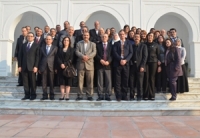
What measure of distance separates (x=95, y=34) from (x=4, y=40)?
5764 millimetres

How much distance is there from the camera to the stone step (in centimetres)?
559

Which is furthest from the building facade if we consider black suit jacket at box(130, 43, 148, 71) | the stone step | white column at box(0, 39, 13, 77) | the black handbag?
the stone step

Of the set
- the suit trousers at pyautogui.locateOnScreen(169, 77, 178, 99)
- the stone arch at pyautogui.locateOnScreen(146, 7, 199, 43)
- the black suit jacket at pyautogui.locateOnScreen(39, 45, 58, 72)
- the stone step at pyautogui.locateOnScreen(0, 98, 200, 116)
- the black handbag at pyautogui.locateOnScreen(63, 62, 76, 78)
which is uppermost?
the stone arch at pyautogui.locateOnScreen(146, 7, 199, 43)

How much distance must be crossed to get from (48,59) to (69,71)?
662mm

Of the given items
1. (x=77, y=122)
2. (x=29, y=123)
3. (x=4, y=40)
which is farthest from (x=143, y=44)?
(x=4, y=40)

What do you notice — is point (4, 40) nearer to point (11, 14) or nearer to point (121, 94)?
point (11, 14)

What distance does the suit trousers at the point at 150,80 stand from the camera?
6018mm

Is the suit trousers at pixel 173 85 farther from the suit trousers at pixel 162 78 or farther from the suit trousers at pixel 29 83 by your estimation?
the suit trousers at pixel 29 83

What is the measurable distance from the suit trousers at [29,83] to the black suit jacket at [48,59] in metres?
0.36

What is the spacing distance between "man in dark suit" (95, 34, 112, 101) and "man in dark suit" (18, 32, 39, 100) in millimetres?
1695

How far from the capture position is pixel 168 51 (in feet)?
20.3

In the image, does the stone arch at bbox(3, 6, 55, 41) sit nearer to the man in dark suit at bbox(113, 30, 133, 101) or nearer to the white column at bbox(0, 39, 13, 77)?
the white column at bbox(0, 39, 13, 77)

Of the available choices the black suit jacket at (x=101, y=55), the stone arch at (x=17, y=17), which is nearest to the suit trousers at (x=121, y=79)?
the black suit jacket at (x=101, y=55)

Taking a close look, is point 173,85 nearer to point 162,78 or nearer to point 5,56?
point 162,78
